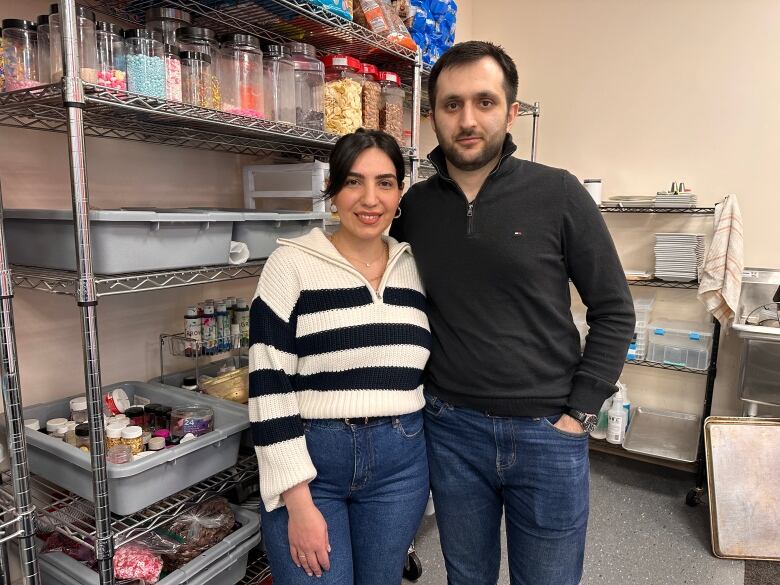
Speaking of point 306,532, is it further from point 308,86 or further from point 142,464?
point 308,86

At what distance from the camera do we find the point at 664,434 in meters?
2.82

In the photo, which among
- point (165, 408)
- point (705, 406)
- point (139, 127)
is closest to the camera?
point (165, 408)

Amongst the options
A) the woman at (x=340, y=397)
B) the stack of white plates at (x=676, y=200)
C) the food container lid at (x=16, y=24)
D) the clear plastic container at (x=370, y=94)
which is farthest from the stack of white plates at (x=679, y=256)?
the food container lid at (x=16, y=24)

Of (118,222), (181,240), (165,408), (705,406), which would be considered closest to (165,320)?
(165,408)

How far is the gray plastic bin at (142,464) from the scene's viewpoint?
1296 mm

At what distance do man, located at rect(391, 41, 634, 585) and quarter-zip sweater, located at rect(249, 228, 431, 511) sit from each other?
0.46 ft

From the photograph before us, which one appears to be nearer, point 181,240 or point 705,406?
point 181,240

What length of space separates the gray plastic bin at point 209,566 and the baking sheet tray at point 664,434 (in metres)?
1.91

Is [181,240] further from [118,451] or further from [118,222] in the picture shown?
[118,451]

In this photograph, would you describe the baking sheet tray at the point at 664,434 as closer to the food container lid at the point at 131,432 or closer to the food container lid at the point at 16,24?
the food container lid at the point at 131,432

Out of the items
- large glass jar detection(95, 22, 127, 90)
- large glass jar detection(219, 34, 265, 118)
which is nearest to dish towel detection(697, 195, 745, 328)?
large glass jar detection(219, 34, 265, 118)

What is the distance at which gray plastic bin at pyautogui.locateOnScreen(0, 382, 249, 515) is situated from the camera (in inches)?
51.0

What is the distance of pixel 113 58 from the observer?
4.28ft

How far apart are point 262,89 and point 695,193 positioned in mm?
2313
